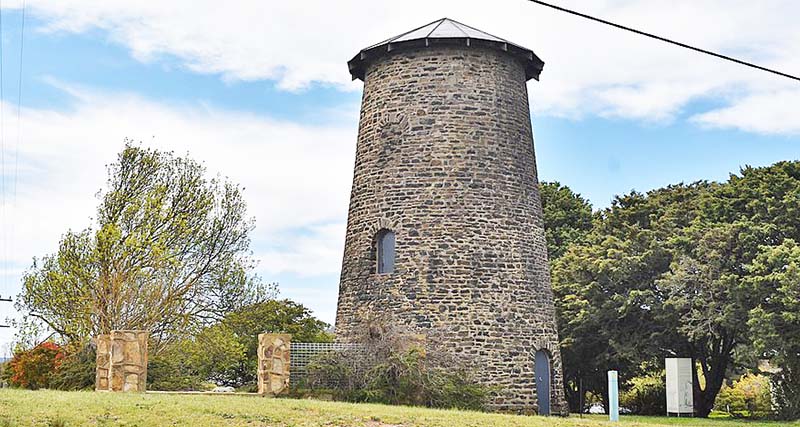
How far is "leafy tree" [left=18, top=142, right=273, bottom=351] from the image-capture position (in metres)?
25.5

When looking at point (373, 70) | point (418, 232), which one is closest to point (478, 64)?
point (373, 70)

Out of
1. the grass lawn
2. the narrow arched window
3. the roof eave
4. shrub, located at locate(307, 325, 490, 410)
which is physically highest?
the roof eave

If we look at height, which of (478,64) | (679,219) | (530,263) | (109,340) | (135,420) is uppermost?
(478,64)

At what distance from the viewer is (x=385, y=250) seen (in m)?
23.7

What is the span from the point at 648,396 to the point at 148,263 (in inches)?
710

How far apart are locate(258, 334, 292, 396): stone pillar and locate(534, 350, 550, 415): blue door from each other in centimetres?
655

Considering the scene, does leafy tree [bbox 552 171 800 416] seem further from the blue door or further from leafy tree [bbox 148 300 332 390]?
leafy tree [bbox 148 300 332 390]

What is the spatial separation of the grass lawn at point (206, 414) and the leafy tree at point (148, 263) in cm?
860

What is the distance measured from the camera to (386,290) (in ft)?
76.0

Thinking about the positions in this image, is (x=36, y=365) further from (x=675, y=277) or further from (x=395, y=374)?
(x=675, y=277)

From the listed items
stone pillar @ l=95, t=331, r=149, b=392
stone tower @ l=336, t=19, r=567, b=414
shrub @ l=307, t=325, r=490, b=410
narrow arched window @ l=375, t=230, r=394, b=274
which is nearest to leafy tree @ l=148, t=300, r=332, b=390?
stone pillar @ l=95, t=331, r=149, b=392

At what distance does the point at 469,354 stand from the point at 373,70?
7878mm

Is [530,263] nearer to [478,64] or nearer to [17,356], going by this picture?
[478,64]

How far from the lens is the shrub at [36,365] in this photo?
24250 mm
